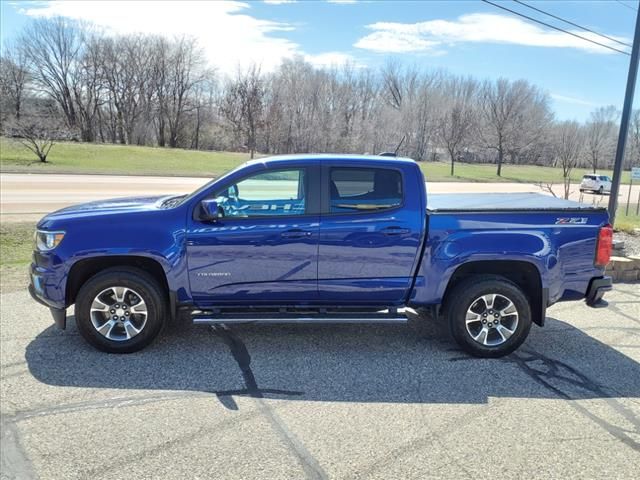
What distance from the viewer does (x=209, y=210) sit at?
4180 millimetres

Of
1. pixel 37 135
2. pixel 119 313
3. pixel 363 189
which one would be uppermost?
pixel 37 135

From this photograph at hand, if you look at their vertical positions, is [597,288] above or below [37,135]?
below

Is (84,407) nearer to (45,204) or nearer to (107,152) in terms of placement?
(45,204)

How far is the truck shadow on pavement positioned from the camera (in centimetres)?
382

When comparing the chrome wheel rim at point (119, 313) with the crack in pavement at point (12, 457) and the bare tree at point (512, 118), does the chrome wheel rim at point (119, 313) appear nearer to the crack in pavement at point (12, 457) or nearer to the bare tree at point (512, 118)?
the crack in pavement at point (12, 457)

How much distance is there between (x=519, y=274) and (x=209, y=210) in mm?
2998

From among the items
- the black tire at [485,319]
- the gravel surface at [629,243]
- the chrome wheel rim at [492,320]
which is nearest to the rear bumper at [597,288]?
the black tire at [485,319]

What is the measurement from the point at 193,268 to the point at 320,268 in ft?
3.70

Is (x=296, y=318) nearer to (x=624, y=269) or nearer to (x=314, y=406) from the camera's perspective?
(x=314, y=406)

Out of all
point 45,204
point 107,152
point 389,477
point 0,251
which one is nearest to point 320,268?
point 389,477

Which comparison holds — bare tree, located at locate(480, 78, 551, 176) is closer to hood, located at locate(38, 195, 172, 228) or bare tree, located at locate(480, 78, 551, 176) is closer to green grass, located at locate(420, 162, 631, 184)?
green grass, located at locate(420, 162, 631, 184)

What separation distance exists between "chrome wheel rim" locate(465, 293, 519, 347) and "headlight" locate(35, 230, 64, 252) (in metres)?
3.72

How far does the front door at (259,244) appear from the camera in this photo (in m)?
4.27

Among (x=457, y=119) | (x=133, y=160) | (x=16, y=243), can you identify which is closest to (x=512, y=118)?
(x=457, y=119)
